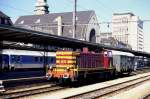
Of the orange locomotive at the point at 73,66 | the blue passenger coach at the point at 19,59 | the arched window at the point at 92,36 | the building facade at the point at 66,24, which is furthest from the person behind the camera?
the arched window at the point at 92,36

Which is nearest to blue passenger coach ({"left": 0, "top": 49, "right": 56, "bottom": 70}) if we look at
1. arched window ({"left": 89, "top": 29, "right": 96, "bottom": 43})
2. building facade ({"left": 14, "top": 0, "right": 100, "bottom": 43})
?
building facade ({"left": 14, "top": 0, "right": 100, "bottom": 43})

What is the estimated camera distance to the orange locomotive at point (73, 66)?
72.9 feet

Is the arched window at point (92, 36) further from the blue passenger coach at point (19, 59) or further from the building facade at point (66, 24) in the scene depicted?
the blue passenger coach at point (19, 59)

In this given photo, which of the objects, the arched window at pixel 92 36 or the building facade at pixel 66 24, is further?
the arched window at pixel 92 36

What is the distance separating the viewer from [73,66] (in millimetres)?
22938

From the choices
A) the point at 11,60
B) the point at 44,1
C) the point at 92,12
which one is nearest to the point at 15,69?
the point at 11,60

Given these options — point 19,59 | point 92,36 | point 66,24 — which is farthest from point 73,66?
point 92,36

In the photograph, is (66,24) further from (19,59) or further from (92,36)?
(19,59)

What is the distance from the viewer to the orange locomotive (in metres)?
22.2

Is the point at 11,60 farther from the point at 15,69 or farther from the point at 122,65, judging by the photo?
the point at 122,65

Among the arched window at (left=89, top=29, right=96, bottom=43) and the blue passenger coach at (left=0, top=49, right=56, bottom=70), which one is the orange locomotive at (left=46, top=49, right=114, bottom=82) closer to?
the blue passenger coach at (left=0, top=49, right=56, bottom=70)

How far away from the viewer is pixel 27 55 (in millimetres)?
41969

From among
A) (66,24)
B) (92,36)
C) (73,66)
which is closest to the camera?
(73,66)

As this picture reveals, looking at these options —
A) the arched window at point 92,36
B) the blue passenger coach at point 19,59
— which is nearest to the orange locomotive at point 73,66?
the blue passenger coach at point 19,59
